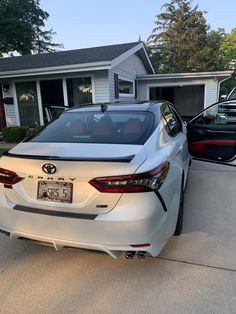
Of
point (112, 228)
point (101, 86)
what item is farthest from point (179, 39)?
point (112, 228)

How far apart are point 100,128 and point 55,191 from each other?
3.32 ft

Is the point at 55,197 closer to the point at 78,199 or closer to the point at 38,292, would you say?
the point at 78,199

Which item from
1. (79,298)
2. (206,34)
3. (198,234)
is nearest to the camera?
(79,298)

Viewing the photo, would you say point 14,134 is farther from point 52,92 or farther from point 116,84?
point 116,84

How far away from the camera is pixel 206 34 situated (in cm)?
3322

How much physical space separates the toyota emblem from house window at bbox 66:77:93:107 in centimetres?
858

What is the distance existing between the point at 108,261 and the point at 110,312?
25.8 inches

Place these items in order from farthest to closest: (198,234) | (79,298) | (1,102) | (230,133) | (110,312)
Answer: (1,102)
(230,133)
(198,234)
(79,298)
(110,312)

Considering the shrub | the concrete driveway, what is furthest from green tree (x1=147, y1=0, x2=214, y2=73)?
the concrete driveway

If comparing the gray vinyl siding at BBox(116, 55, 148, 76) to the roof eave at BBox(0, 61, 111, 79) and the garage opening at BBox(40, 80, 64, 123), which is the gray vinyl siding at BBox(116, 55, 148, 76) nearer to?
the roof eave at BBox(0, 61, 111, 79)

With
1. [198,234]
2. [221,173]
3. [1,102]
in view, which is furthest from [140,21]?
[198,234]

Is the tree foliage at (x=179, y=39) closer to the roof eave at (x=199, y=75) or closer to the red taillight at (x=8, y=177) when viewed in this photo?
the roof eave at (x=199, y=75)

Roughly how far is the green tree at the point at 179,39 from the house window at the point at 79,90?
23916 millimetres

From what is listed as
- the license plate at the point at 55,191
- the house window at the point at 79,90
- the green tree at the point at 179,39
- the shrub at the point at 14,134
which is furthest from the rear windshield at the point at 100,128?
the green tree at the point at 179,39
